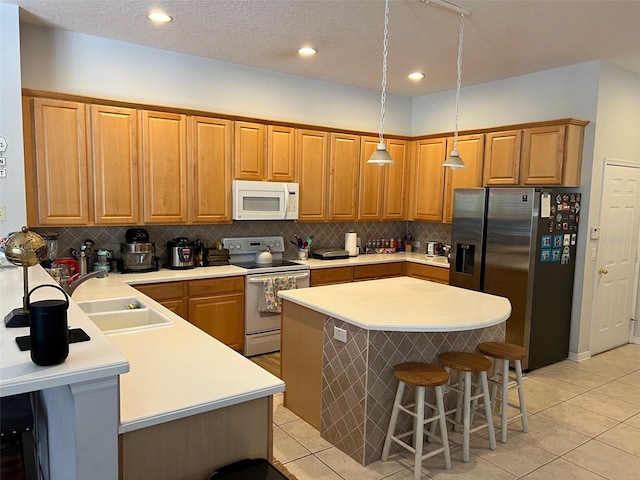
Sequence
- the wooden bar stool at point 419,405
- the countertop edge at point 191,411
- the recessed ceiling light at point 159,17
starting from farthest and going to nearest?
1. the recessed ceiling light at point 159,17
2. the wooden bar stool at point 419,405
3. the countertop edge at point 191,411

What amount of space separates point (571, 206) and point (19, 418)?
4.50 m

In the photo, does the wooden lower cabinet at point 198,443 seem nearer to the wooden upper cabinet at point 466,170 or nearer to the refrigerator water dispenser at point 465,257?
the refrigerator water dispenser at point 465,257

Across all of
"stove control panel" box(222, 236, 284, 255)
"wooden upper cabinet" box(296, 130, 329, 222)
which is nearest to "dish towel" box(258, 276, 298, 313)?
"stove control panel" box(222, 236, 284, 255)

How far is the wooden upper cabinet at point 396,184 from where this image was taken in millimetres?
5738

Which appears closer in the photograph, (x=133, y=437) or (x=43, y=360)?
(x=43, y=360)

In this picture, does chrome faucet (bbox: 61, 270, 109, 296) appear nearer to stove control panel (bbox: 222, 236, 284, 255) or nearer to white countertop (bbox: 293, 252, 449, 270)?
stove control panel (bbox: 222, 236, 284, 255)

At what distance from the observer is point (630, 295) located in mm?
5203

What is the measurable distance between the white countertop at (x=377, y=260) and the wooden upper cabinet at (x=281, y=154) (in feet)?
3.07

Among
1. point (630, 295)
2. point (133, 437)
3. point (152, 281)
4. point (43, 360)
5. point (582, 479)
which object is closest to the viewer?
point (43, 360)

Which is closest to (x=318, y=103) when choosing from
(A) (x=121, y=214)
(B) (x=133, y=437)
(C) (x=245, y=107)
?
(C) (x=245, y=107)

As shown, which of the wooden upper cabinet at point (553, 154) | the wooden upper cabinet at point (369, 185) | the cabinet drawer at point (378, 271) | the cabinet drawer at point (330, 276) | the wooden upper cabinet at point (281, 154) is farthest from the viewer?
the wooden upper cabinet at point (369, 185)

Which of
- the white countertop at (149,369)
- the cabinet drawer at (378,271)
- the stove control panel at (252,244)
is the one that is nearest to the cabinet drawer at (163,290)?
the stove control panel at (252,244)

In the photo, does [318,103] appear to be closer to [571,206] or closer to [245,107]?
[245,107]

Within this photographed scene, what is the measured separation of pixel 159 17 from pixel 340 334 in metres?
2.61
